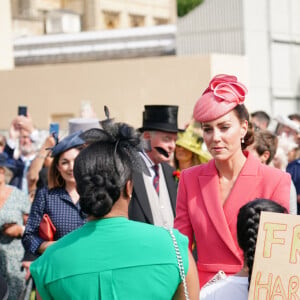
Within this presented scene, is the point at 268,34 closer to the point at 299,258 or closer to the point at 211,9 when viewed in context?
the point at 211,9

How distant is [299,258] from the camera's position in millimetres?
4145

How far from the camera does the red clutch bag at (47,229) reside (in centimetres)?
709

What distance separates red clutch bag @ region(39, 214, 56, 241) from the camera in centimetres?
709

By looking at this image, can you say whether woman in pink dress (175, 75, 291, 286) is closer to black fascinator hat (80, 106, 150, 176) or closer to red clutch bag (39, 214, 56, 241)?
black fascinator hat (80, 106, 150, 176)

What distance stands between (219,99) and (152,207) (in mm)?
1761

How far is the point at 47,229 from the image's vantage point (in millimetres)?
7086

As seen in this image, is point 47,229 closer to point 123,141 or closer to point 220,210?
point 220,210

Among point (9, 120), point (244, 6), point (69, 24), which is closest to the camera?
point (244, 6)

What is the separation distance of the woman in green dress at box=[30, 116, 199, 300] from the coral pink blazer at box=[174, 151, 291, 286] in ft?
4.57

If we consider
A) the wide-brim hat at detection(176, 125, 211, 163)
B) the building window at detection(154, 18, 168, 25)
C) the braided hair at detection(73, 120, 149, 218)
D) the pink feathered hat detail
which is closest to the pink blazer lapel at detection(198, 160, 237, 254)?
the pink feathered hat detail

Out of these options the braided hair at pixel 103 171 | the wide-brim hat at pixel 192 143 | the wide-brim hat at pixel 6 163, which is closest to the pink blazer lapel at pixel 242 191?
the braided hair at pixel 103 171

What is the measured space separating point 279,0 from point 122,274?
558 inches

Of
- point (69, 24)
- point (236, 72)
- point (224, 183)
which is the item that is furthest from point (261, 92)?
point (69, 24)

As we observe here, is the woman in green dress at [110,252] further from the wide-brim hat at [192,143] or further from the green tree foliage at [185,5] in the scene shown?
the green tree foliage at [185,5]
